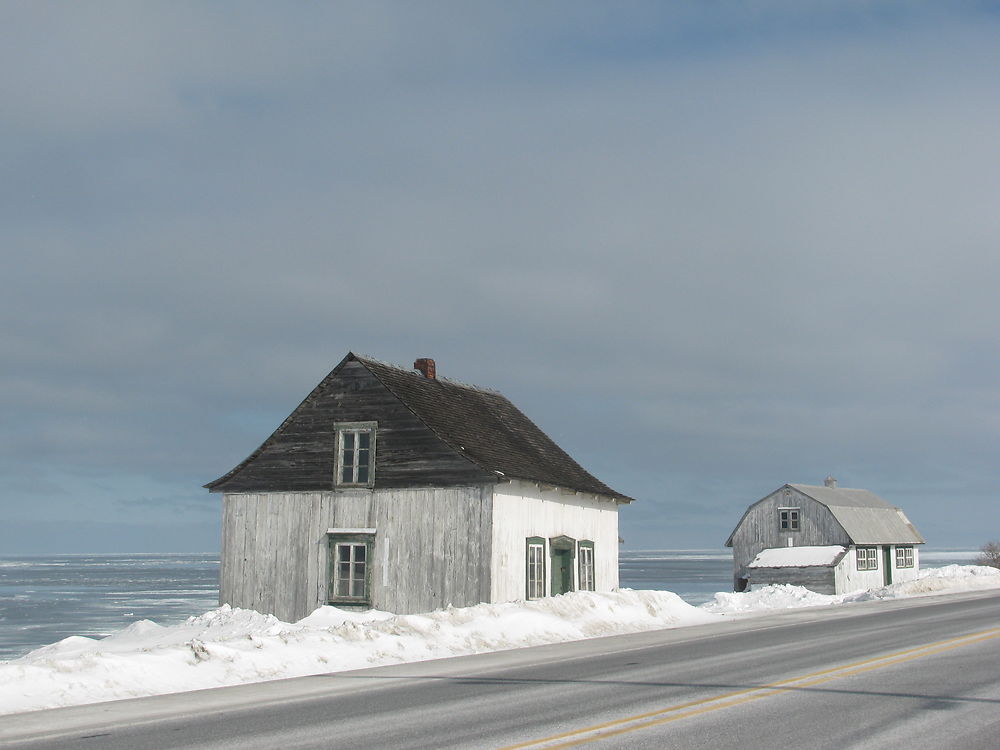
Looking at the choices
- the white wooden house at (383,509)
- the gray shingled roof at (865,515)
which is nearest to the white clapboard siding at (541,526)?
the white wooden house at (383,509)

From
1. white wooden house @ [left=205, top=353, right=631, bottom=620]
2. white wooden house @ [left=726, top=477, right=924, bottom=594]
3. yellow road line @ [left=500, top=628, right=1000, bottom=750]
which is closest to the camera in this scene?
yellow road line @ [left=500, top=628, right=1000, bottom=750]

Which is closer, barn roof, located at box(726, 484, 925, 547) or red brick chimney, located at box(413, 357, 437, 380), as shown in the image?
red brick chimney, located at box(413, 357, 437, 380)

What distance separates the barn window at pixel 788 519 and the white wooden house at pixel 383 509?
107ft

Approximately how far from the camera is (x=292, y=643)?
57.4 ft

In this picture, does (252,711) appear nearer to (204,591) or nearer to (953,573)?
(953,573)

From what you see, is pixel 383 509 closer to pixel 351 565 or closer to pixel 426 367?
pixel 351 565

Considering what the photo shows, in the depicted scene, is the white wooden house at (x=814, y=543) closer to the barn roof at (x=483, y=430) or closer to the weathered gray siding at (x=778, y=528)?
the weathered gray siding at (x=778, y=528)

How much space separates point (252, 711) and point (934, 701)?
308 inches

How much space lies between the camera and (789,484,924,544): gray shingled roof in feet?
198

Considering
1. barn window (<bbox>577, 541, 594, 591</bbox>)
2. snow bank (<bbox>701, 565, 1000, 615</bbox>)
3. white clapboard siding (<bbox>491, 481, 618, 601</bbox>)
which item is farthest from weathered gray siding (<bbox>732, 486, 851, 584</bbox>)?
barn window (<bbox>577, 541, 594, 591</bbox>)

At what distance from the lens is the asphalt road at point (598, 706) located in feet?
32.3

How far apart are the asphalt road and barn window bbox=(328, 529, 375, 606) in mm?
10158

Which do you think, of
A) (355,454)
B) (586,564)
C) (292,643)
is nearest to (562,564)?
(586,564)

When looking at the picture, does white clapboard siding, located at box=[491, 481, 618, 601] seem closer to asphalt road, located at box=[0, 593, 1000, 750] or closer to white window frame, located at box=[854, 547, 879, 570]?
asphalt road, located at box=[0, 593, 1000, 750]
